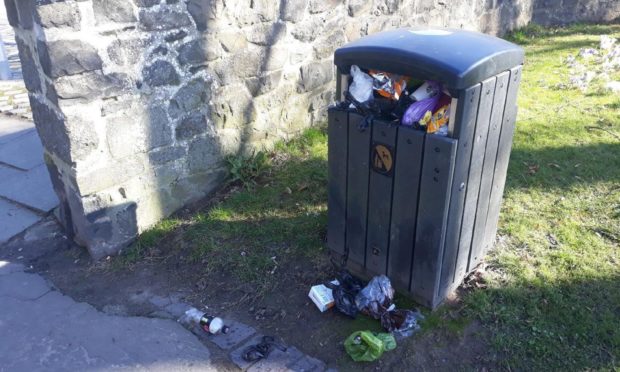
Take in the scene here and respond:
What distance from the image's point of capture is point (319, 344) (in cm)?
270

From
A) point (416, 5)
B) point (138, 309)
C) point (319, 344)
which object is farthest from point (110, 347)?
point (416, 5)

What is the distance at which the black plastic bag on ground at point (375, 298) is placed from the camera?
2.80 m

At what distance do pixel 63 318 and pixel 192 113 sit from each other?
5.21 feet

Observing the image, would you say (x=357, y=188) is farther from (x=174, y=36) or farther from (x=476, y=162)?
(x=174, y=36)

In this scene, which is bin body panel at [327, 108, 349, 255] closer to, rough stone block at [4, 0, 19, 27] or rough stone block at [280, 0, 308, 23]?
rough stone block at [280, 0, 308, 23]

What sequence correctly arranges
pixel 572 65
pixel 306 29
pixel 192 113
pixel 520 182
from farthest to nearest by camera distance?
pixel 572 65 < pixel 306 29 < pixel 520 182 < pixel 192 113

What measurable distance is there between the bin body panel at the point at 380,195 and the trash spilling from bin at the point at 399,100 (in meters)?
0.09

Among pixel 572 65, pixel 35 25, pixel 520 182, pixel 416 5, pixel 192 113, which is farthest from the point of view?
pixel 572 65

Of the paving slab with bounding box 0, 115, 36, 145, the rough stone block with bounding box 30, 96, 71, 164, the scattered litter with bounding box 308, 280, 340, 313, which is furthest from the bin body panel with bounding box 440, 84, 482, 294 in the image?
the paving slab with bounding box 0, 115, 36, 145

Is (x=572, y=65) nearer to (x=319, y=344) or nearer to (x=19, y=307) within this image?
(x=319, y=344)

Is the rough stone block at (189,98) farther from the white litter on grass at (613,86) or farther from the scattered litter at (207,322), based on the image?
the white litter on grass at (613,86)

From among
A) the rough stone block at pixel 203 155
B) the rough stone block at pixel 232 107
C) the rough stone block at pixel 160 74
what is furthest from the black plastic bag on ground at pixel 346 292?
the rough stone block at pixel 160 74

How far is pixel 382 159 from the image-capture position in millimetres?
2674

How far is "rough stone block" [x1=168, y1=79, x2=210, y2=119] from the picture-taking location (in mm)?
3607
